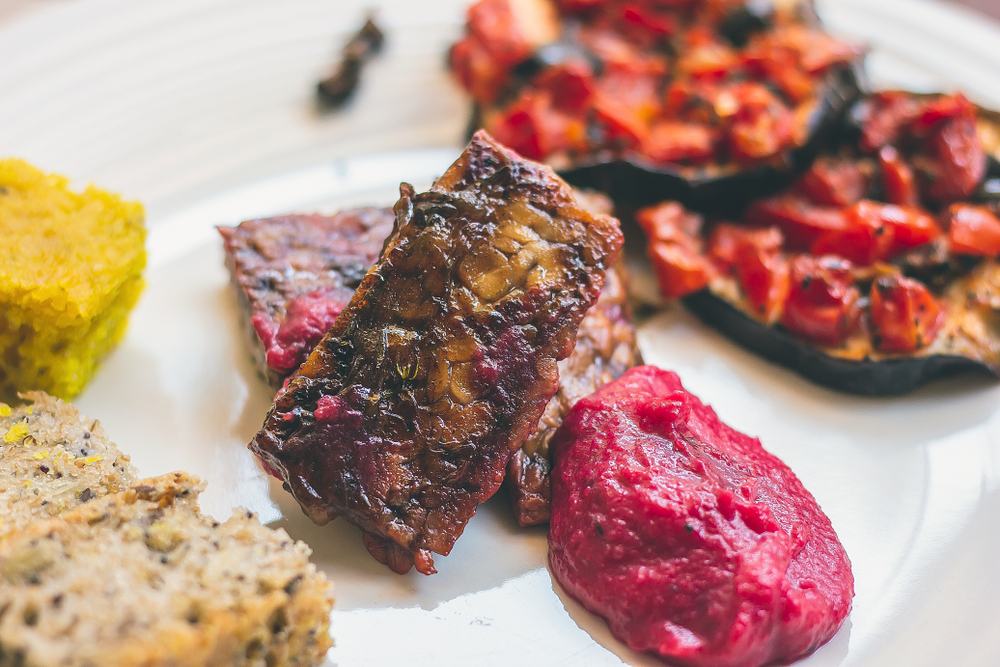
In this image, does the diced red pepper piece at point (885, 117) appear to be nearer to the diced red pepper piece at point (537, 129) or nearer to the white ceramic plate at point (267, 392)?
the white ceramic plate at point (267, 392)

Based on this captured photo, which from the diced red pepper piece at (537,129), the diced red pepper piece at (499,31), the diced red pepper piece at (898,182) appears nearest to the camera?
the diced red pepper piece at (898,182)

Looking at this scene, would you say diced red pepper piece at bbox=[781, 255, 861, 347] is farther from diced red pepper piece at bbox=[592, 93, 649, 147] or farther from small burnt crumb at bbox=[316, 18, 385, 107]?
small burnt crumb at bbox=[316, 18, 385, 107]

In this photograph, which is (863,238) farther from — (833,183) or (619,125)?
(619,125)

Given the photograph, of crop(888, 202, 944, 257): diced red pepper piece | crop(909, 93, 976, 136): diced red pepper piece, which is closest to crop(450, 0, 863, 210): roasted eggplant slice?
crop(909, 93, 976, 136): diced red pepper piece

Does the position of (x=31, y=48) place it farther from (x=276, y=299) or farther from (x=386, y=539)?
(x=386, y=539)

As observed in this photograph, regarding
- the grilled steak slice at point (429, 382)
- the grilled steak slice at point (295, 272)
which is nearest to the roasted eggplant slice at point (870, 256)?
the grilled steak slice at point (429, 382)

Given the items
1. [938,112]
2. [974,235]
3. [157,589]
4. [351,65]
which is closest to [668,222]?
[974,235]

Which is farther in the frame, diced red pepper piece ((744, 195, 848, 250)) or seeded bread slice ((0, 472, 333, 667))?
diced red pepper piece ((744, 195, 848, 250))
